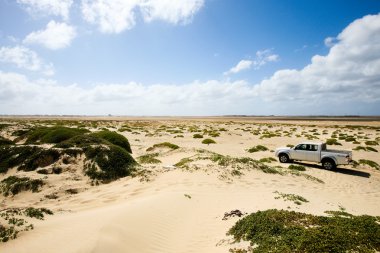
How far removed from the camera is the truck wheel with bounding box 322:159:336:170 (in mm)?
19562

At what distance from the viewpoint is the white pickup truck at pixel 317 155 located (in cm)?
1923

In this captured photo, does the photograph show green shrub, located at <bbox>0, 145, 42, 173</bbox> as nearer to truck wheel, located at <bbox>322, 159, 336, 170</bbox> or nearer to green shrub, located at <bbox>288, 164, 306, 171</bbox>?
green shrub, located at <bbox>288, 164, 306, 171</bbox>

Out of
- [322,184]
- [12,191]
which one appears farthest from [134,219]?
[322,184]

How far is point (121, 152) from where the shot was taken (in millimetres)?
15789

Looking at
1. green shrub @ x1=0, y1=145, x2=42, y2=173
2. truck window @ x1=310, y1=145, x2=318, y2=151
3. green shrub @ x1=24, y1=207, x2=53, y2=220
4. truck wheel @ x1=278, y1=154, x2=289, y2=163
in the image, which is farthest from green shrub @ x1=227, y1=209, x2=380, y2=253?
truck wheel @ x1=278, y1=154, x2=289, y2=163

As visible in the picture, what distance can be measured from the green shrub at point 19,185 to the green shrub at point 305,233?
924cm

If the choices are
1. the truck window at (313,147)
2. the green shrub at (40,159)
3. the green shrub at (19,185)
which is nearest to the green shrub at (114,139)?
the green shrub at (40,159)

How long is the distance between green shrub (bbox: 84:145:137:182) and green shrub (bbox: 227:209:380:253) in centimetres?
817

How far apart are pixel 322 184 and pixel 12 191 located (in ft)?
52.8

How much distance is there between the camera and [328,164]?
64.8 feet

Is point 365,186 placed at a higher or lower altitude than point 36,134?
lower

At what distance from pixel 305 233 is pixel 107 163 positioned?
35.8 feet

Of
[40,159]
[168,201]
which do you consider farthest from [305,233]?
[40,159]

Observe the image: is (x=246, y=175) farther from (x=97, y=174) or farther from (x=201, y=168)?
(x=97, y=174)
